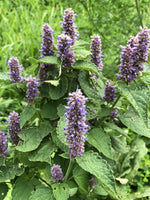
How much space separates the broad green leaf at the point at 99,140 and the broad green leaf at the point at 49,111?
0.28 m

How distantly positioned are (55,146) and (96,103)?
38 cm

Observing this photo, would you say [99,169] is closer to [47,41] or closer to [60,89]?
[60,89]

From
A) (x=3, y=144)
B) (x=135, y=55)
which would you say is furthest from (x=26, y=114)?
(x=135, y=55)

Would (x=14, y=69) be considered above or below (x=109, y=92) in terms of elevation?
above

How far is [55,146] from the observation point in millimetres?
1677

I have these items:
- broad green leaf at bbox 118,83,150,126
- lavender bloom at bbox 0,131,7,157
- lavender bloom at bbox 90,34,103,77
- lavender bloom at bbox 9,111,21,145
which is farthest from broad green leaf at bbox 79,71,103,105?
lavender bloom at bbox 0,131,7,157

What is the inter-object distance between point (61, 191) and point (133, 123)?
60 cm

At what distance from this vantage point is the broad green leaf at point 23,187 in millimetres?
1696

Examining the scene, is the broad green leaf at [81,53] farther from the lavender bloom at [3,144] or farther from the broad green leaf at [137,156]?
the broad green leaf at [137,156]

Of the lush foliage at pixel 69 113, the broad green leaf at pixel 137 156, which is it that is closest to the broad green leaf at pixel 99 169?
the lush foliage at pixel 69 113

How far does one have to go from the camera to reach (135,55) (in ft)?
4.80

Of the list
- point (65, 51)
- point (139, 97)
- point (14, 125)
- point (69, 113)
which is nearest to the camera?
point (69, 113)

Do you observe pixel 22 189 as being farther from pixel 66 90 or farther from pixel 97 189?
pixel 66 90

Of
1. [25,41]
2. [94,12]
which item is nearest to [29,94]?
[94,12]
